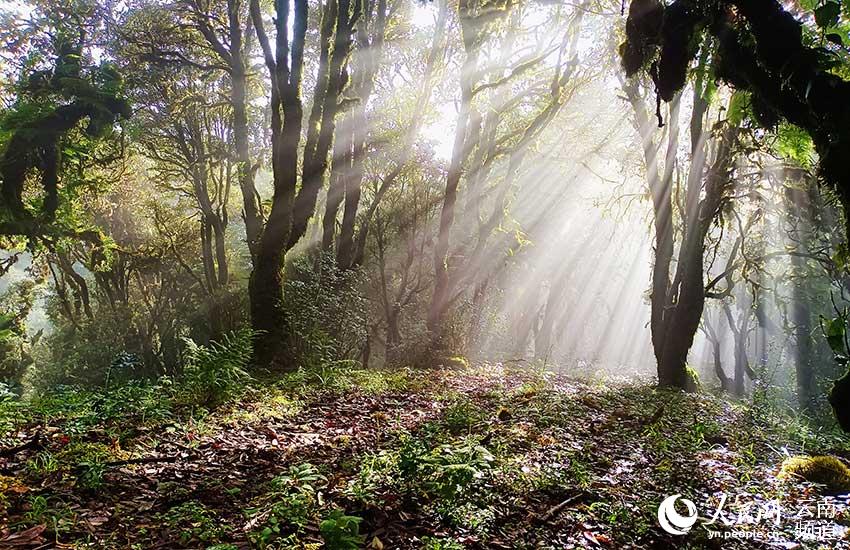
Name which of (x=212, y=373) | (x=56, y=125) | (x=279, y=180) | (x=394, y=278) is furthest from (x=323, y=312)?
(x=394, y=278)

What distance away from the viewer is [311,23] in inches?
707

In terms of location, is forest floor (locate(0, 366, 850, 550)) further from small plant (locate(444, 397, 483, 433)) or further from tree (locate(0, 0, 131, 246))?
tree (locate(0, 0, 131, 246))

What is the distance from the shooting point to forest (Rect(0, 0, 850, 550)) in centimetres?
342

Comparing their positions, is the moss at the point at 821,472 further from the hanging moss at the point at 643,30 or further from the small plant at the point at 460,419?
the hanging moss at the point at 643,30

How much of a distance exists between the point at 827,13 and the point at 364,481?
496cm

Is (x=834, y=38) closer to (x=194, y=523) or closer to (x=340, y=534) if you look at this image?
(x=340, y=534)

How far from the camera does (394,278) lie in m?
26.0

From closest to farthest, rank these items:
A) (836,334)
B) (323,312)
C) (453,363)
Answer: (836,334), (323,312), (453,363)

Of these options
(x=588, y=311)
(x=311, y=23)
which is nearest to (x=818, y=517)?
(x=311, y=23)

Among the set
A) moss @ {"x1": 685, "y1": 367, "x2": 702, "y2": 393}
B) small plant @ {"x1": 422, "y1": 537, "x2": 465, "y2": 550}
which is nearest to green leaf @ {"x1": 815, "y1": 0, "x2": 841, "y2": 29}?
Answer: small plant @ {"x1": 422, "y1": 537, "x2": 465, "y2": 550}

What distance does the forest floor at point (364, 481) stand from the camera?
9.50 ft

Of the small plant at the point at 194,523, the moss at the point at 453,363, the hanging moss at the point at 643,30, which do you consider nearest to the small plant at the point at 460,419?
the small plant at the point at 194,523

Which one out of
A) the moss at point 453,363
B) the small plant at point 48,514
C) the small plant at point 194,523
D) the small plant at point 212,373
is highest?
the small plant at point 212,373

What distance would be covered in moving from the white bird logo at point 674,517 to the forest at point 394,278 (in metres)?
0.03
